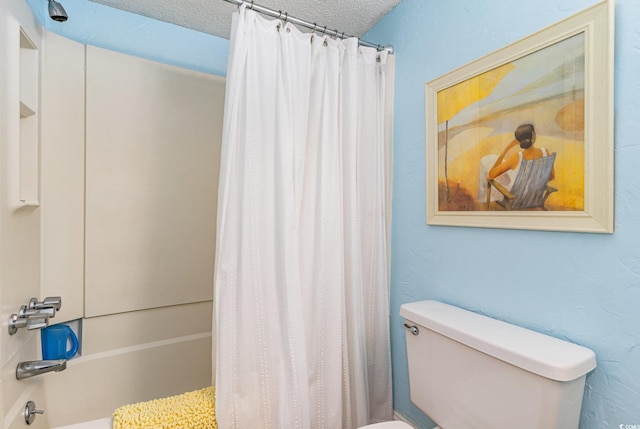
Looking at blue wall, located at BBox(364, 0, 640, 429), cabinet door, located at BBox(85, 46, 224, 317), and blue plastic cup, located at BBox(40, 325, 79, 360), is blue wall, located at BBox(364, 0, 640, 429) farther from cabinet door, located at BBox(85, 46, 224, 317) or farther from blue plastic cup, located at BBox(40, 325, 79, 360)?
blue plastic cup, located at BBox(40, 325, 79, 360)

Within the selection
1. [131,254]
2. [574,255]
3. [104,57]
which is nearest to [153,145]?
[104,57]

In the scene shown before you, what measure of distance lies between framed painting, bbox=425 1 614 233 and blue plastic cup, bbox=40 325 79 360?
1.72 m

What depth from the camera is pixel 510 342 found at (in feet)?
3.06

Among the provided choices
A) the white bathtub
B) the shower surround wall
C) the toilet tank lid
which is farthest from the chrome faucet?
the toilet tank lid

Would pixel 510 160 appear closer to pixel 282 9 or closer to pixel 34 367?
pixel 282 9

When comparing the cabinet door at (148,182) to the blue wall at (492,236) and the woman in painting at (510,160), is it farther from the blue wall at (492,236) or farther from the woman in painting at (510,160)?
the woman in painting at (510,160)

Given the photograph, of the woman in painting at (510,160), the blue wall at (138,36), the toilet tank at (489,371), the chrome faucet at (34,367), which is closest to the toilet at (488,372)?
the toilet tank at (489,371)

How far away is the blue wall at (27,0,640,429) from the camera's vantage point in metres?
0.82

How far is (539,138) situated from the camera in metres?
1.00

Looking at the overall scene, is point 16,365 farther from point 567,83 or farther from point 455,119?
point 567,83

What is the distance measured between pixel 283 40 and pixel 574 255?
1288 mm

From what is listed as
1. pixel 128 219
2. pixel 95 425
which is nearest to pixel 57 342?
pixel 95 425

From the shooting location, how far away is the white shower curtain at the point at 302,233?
3.92 feet

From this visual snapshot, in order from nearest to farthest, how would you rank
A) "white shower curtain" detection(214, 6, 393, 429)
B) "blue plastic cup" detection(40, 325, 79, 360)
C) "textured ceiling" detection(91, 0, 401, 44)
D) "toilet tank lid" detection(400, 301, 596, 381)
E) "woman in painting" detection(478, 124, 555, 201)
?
"toilet tank lid" detection(400, 301, 596, 381) < "woman in painting" detection(478, 124, 555, 201) < "white shower curtain" detection(214, 6, 393, 429) < "blue plastic cup" detection(40, 325, 79, 360) < "textured ceiling" detection(91, 0, 401, 44)
